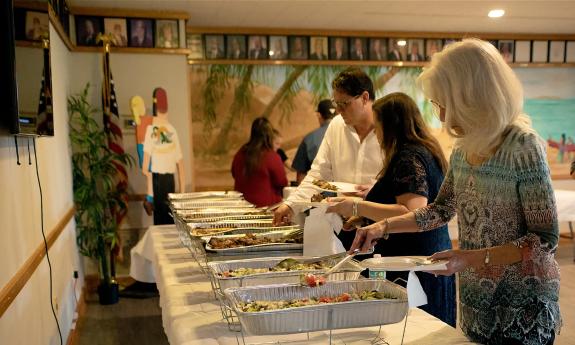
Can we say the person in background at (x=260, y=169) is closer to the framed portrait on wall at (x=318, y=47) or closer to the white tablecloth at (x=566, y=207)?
the framed portrait on wall at (x=318, y=47)

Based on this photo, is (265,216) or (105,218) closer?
(265,216)

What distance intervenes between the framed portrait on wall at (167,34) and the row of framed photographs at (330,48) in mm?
540

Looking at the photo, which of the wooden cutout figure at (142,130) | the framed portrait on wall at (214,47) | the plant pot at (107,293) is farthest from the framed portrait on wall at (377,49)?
the plant pot at (107,293)

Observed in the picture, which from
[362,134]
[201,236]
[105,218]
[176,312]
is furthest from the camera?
[105,218]

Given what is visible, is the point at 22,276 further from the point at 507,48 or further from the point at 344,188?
the point at 507,48

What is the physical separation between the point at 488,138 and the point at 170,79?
359 centimetres

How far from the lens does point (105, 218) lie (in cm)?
402

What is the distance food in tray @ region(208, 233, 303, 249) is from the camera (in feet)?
5.62

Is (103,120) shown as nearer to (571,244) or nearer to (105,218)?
(105,218)

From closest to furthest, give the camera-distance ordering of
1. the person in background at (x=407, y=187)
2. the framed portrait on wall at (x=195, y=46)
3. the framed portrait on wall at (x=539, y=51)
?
the person in background at (x=407, y=187), the framed portrait on wall at (x=195, y=46), the framed portrait on wall at (x=539, y=51)

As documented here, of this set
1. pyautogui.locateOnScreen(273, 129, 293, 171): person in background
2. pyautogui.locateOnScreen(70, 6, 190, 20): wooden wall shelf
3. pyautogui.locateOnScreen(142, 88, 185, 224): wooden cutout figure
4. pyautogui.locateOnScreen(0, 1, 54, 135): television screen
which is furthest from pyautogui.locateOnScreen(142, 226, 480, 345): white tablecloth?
pyautogui.locateOnScreen(273, 129, 293, 171): person in background

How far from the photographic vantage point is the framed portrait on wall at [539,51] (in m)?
5.83

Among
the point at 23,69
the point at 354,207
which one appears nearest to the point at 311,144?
the point at 354,207

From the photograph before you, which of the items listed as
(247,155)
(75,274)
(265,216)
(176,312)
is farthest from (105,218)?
(176,312)
